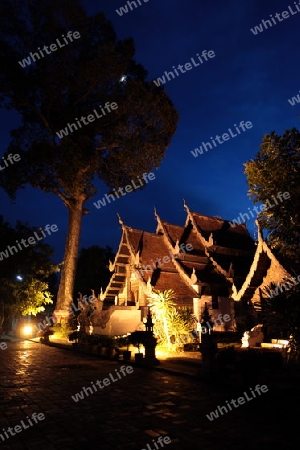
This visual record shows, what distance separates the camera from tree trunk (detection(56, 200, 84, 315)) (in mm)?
24594

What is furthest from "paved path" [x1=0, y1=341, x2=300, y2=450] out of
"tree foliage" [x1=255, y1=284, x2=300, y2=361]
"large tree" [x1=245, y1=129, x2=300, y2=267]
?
"large tree" [x1=245, y1=129, x2=300, y2=267]

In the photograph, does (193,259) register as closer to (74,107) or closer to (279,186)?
(279,186)

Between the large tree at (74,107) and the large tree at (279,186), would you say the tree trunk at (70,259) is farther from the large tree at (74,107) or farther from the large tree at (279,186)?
the large tree at (279,186)

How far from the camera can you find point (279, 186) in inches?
484

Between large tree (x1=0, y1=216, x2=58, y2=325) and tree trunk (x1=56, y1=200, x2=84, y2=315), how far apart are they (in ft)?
18.6

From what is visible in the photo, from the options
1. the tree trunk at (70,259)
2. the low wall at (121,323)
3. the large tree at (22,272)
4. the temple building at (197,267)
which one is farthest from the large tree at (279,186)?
the large tree at (22,272)

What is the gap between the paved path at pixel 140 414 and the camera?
16.5 feet

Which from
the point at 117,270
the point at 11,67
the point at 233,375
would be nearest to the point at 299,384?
the point at 233,375

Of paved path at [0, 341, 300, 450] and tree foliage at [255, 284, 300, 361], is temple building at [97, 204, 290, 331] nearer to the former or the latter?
tree foliage at [255, 284, 300, 361]

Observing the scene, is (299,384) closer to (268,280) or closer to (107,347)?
(268,280)

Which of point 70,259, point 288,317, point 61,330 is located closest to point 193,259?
point 70,259

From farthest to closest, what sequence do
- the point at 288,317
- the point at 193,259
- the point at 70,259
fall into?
the point at 70,259 < the point at 193,259 < the point at 288,317

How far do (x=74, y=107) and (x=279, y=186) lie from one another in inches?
755

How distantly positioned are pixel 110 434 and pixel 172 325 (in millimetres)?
11013
